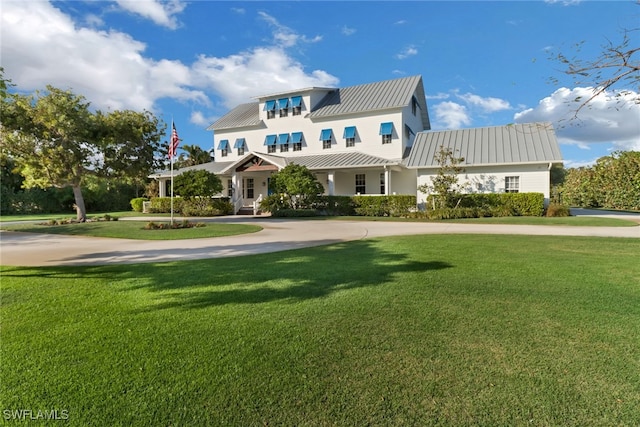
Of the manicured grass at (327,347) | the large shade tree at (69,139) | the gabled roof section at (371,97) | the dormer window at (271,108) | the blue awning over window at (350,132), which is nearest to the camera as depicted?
the manicured grass at (327,347)

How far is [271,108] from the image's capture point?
32.9 m

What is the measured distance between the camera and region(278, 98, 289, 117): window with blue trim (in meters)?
32.2

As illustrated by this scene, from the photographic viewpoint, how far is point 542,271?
22.1 ft

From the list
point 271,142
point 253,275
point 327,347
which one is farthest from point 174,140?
point 327,347

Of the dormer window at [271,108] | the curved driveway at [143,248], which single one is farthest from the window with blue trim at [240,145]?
the curved driveway at [143,248]

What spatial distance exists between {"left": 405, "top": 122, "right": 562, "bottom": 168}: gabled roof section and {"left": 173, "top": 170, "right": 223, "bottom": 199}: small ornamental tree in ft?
45.6

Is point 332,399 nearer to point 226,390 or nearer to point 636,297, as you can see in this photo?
point 226,390

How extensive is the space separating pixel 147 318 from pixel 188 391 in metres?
1.88

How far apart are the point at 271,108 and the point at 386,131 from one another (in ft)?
36.9

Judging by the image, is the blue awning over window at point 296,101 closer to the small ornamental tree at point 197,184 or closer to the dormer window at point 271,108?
the dormer window at point 271,108

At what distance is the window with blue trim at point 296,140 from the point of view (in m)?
31.7

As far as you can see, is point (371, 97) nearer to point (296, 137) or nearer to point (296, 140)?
point (296, 137)

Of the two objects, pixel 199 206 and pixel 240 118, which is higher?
pixel 240 118

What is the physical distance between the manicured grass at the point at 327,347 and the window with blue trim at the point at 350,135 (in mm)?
23906
